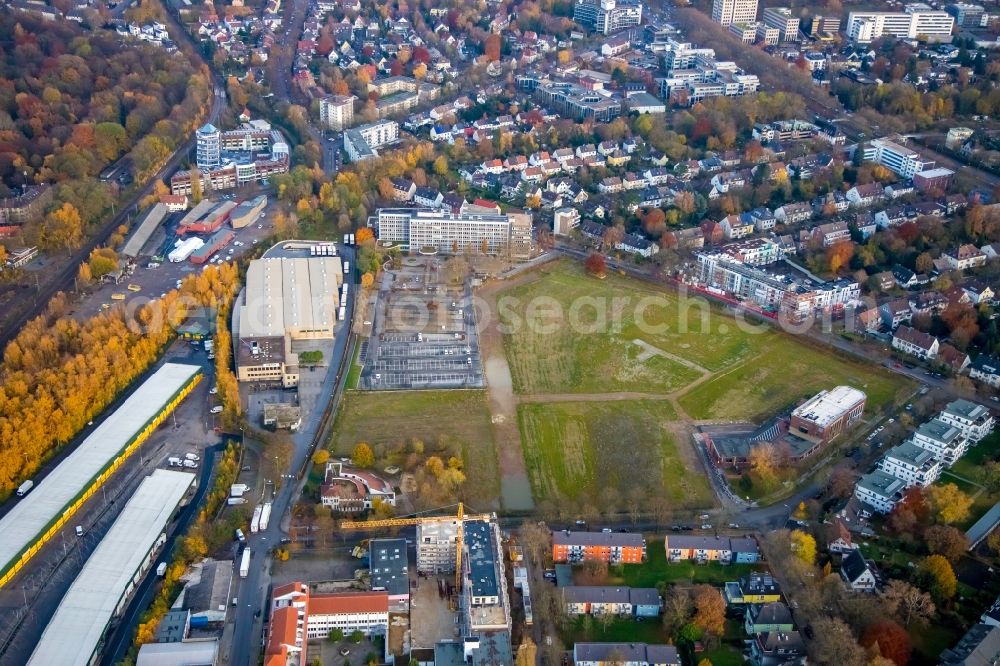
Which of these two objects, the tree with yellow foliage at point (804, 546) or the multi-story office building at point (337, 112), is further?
the multi-story office building at point (337, 112)

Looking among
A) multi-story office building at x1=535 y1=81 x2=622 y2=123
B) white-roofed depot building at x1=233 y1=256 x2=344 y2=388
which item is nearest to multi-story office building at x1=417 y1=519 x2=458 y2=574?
white-roofed depot building at x1=233 y1=256 x2=344 y2=388

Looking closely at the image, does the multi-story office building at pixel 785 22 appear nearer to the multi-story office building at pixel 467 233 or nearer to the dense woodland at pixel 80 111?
the multi-story office building at pixel 467 233

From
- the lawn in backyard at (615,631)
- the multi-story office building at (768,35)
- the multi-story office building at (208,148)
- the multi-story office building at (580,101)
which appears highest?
the multi-story office building at (768,35)

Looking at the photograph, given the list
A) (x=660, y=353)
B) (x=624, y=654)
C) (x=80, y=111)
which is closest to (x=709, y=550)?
(x=624, y=654)

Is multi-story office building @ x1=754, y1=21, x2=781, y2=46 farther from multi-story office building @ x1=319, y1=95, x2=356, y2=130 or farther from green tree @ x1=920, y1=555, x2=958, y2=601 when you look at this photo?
green tree @ x1=920, y1=555, x2=958, y2=601

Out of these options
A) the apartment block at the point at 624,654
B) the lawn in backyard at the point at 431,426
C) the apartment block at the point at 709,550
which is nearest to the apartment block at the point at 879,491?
the apartment block at the point at 709,550

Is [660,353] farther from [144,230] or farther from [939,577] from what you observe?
[144,230]

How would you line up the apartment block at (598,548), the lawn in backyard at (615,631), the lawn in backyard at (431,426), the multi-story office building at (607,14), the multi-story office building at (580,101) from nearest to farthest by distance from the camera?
1. the lawn in backyard at (615,631)
2. the apartment block at (598,548)
3. the lawn in backyard at (431,426)
4. the multi-story office building at (580,101)
5. the multi-story office building at (607,14)
